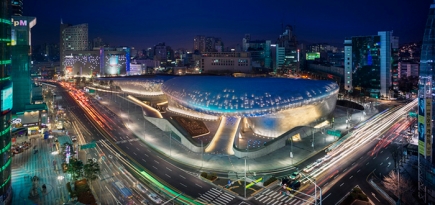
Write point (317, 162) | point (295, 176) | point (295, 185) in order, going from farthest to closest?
1. point (317, 162)
2. point (295, 176)
3. point (295, 185)

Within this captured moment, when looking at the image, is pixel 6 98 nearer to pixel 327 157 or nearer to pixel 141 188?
pixel 141 188

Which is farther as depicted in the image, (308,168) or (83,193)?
(308,168)

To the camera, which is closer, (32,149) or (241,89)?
(32,149)

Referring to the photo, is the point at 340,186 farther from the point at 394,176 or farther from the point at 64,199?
the point at 64,199

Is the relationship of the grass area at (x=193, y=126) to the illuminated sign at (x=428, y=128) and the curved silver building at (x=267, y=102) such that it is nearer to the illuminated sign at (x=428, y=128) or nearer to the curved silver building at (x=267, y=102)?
the curved silver building at (x=267, y=102)

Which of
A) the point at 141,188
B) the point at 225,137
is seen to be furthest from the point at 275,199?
the point at 225,137

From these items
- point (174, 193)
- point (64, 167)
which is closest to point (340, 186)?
point (174, 193)
